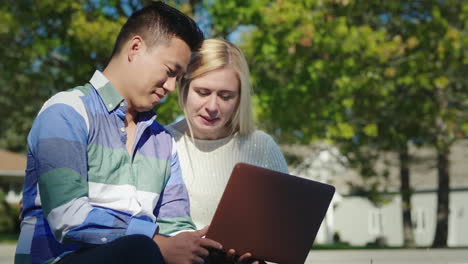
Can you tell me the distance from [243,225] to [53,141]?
0.95 meters

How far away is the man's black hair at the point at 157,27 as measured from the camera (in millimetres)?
2957

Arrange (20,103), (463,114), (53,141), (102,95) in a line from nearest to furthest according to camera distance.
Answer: (53,141)
(102,95)
(20,103)
(463,114)

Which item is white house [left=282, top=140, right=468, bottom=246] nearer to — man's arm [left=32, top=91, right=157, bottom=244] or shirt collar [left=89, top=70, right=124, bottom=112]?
shirt collar [left=89, top=70, right=124, bottom=112]

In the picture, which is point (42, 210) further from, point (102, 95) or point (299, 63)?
point (299, 63)

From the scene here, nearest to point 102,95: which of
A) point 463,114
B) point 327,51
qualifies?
→ point 327,51

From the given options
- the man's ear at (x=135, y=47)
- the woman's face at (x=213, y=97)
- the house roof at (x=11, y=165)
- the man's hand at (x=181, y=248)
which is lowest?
the house roof at (x=11, y=165)

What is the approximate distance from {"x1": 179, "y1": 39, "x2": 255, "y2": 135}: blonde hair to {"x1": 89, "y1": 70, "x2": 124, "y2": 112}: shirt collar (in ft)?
3.98

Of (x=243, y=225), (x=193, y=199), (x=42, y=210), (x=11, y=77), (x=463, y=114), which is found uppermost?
(x=42, y=210)

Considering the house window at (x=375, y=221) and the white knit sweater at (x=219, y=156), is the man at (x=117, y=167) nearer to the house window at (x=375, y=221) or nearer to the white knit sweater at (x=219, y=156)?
the white knit sweater at (x=219, y=156)

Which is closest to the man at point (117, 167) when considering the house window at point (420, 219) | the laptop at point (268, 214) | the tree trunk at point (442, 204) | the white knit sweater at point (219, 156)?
the laptop at point (268, 214)

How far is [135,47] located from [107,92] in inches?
9.3

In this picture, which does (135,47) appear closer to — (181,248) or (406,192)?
(181,248)

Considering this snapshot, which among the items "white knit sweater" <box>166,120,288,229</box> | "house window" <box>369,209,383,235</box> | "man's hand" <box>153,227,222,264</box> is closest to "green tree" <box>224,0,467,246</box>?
"white knit sweater" <box>166,120,288,229</box>

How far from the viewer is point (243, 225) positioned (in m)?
3.02
